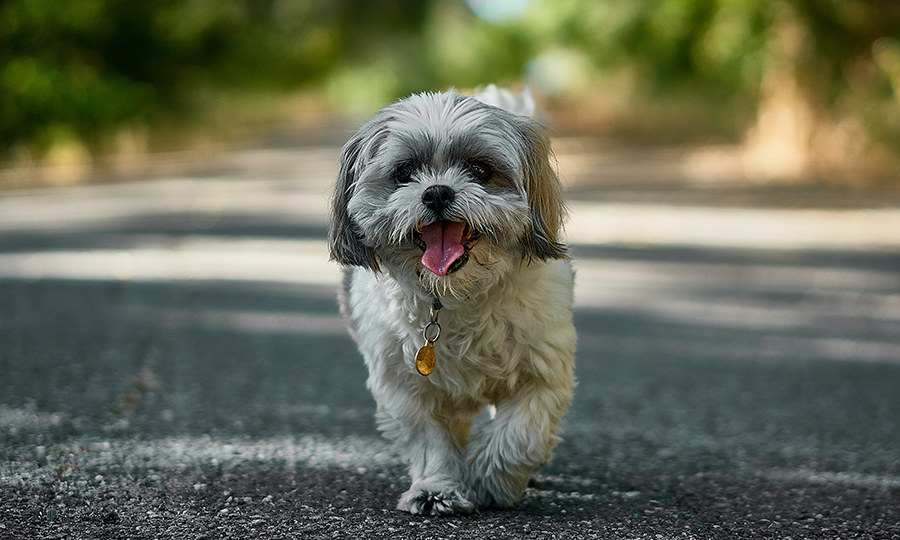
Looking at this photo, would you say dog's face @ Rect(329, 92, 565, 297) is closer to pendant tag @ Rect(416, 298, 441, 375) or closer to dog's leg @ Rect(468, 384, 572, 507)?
pendant tag @ Rect(416, 298, 441, 375)

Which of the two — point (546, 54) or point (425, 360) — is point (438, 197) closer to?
point (425, 360)

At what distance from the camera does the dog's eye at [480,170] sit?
382cm

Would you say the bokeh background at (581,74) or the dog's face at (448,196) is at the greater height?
the bokeh background at (581,74)

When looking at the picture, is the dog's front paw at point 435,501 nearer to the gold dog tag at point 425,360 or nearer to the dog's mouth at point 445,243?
the gold dog tag at point 425,360

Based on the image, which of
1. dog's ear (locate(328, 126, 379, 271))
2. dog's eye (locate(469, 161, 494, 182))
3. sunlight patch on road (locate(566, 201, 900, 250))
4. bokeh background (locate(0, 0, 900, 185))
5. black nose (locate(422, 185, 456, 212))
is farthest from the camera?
bokeh background (locate(0, 0, 900, 185))

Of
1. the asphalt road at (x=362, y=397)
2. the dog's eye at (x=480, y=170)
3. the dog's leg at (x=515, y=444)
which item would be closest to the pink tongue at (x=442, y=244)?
the dog's eye at (x=480, y=170)

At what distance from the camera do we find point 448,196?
3666mm

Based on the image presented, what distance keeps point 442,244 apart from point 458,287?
0.18 m

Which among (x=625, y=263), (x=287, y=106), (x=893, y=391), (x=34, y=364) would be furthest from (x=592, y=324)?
(x=287, y=106)

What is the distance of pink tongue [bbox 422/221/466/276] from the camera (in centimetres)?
372

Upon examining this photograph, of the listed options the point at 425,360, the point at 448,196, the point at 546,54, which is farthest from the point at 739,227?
the point at 546,54

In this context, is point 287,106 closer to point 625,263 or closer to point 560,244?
point 625,263

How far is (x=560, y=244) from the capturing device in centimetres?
393

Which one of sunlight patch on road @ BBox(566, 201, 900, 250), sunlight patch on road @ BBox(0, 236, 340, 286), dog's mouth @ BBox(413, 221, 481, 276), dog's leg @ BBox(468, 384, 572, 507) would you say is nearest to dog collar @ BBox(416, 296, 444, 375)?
dog's mouth @ BBox(413, 221, 481, 276)
